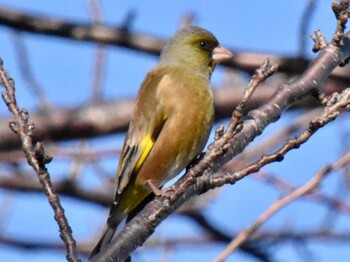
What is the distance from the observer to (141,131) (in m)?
4.89

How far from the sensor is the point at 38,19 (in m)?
6.90

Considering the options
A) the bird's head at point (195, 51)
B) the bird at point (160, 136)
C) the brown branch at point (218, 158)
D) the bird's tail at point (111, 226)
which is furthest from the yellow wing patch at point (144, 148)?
the brown branch at point (218, 158)

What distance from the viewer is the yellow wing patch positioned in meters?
4.90

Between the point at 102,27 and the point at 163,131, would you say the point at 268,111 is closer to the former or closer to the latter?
the point at 163,131

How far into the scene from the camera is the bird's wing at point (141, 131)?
15.9ft

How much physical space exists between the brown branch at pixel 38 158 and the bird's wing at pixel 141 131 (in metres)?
1.49

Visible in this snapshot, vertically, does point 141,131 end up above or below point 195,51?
below

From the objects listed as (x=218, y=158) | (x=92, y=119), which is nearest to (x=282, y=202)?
(x=218, y=158)

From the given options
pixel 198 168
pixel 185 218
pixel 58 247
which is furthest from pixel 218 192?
pixel 198 168

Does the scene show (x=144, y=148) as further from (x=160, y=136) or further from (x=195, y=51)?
(x=195, y=51)

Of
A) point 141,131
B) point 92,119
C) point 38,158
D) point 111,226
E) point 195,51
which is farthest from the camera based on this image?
point 92,119

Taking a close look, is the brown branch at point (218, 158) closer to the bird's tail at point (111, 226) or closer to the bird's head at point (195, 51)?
the bird's tail at point (111, 226)

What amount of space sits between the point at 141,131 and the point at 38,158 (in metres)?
1.75

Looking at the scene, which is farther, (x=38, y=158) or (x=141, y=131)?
(x=141, y=131)
